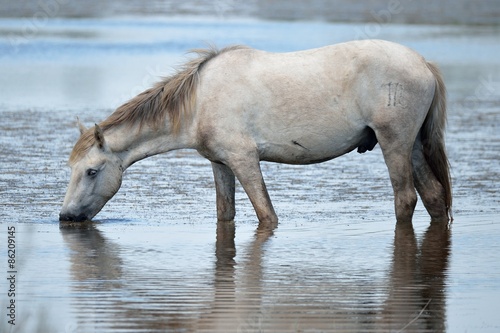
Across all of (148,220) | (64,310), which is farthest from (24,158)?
(64,310)

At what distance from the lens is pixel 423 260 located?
27.7 feet

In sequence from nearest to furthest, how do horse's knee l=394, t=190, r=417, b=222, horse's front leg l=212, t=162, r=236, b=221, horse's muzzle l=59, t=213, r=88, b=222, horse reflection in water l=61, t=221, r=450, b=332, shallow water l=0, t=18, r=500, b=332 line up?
horse reflection in water l=61, t=221, r=450, b=332 < shallow water l=0, t=18, r=500, b=332 < horse's muzzle l=59, t=213, r=88, b=222 < horse's knee l=394, t=190, r=417, b=222 < horse's front leg l=212, t=162, r=236, b=221

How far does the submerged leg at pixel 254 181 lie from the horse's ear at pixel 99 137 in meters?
1.10

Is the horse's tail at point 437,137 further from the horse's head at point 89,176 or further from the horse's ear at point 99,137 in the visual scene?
the horse's ear at point 99,137

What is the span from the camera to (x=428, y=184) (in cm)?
1002

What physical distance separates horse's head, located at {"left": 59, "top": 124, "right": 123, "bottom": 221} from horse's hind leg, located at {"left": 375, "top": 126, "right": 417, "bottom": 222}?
Answer: 2.31 meters

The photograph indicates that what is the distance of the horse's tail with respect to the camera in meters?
9.85

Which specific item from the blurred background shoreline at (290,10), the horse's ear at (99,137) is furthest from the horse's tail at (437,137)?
the blurred background shoreline at (290,10)

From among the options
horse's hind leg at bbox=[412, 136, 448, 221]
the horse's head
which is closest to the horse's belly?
horse's hind leg at bbox=[412, 136, 448, 221]

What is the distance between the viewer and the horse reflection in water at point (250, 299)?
6352 millimetres

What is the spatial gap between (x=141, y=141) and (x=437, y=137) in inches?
103

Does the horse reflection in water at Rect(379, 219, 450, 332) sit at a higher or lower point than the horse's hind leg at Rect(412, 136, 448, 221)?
lower

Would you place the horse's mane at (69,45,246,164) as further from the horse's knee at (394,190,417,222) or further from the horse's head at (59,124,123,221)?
the horse's knee at (394,190,417,222)

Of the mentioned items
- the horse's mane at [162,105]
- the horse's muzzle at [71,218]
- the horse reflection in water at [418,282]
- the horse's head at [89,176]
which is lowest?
the horse reflection in water at [418,282]
